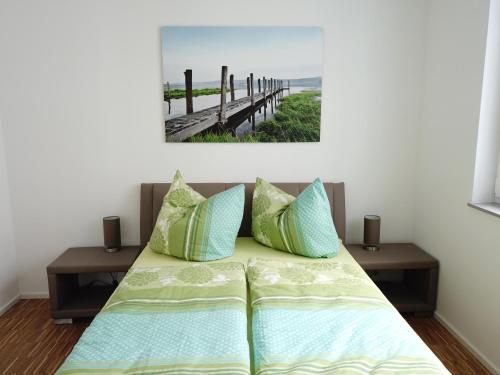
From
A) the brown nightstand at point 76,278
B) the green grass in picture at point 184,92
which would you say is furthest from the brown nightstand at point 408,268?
the brown nightstand at point 76,278

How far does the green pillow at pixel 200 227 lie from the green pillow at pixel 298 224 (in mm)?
190

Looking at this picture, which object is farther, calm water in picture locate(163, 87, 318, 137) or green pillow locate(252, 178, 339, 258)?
calm water in picture locate(163, 87, 318, 137)

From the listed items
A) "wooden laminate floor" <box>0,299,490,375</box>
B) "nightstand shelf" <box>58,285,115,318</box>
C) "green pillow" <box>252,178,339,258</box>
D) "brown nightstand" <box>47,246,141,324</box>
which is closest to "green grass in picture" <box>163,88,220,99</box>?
"green pillow" <box>252,178,339,258</box>

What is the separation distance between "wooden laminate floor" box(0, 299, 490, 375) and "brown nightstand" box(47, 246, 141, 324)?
0.12 m

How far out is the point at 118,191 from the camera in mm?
3029

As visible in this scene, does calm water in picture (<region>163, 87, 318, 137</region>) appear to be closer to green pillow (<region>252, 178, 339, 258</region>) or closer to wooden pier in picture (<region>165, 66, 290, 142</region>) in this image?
wooden pier in picture (<region>165, 66, 290, 142</region>)

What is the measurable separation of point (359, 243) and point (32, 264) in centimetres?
264

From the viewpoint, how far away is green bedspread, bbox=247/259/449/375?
141cm

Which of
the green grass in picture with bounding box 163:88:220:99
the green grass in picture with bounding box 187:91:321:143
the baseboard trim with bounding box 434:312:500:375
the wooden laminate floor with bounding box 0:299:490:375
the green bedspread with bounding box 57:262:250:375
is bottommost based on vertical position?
the wooden laminate floor with bounding box 0:299:490:375

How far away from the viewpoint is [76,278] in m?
3.02

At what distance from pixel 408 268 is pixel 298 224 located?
89cm

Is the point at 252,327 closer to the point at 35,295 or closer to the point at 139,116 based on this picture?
the point at 139,116

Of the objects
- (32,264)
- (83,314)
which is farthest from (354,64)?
(32,264)

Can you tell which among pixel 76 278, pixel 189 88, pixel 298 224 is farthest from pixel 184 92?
pixel 76 278
